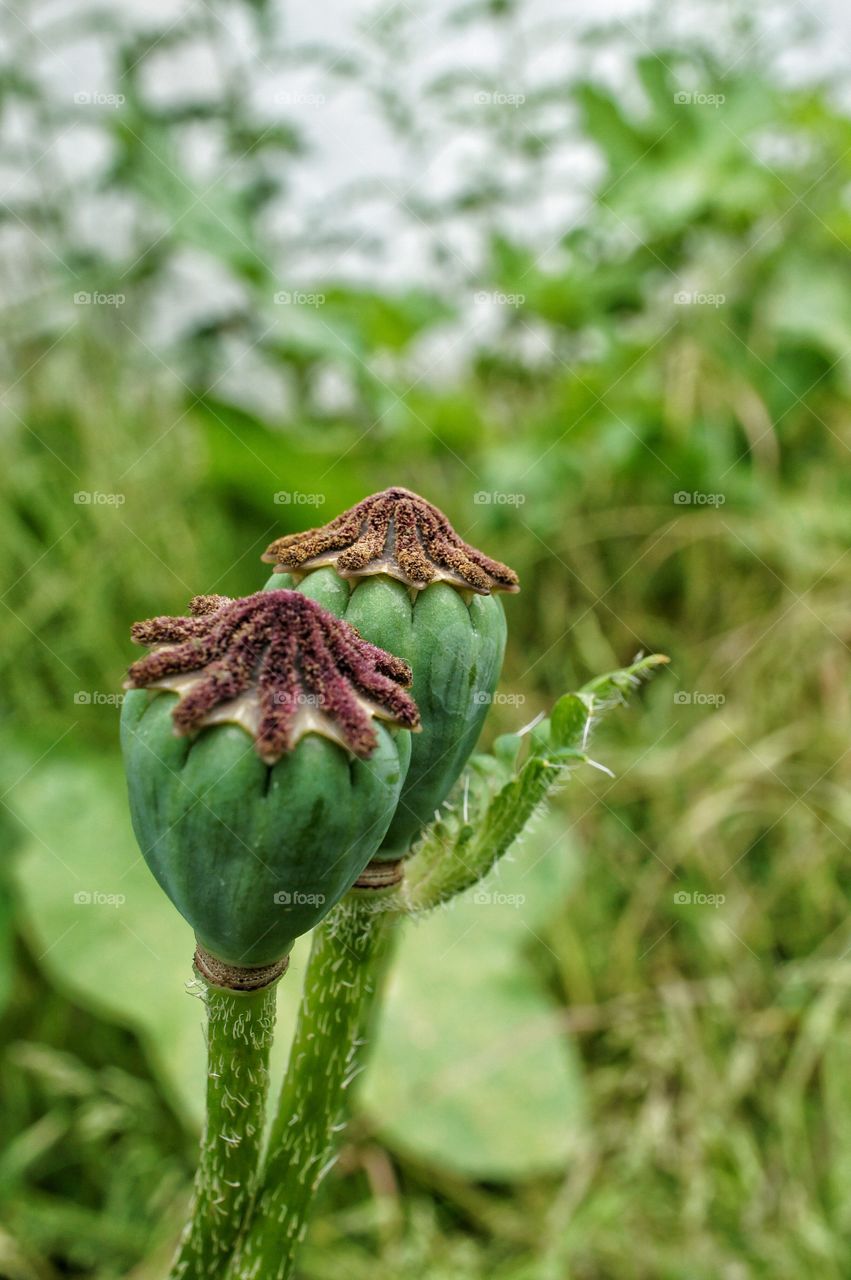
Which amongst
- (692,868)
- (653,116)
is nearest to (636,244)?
(653,116)

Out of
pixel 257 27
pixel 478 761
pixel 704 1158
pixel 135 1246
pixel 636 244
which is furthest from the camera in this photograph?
pixel 636 244

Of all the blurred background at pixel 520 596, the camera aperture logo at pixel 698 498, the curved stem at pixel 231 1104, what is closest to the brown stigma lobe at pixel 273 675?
the curved stem at pixel 231 1104

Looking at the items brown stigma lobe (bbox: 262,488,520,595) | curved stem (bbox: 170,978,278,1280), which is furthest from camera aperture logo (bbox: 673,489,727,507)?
curved stem (bbox: 170,978,278,1280)

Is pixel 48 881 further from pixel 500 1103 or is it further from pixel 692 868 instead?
pixel 692 868

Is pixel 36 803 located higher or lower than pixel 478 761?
lower

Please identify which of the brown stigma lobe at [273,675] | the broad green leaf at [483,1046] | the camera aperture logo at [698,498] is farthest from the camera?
the camera aperture logo at [698,498]

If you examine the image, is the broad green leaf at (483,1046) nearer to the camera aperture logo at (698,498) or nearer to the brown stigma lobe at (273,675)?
the camera aperture logo at (698,498)

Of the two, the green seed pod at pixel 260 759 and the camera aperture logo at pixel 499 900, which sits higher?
the green seed pod at pixel 260 759

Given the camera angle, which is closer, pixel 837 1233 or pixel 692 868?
pixel 837 1233

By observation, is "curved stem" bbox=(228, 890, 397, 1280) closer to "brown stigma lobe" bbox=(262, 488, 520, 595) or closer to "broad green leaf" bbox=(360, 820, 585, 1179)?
"brown stigma lobe" bbox=(262, 488, 520, 595)
